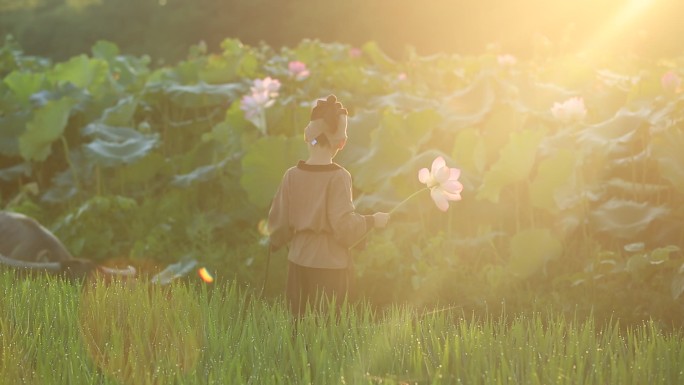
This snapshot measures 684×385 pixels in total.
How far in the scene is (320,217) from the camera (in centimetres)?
376

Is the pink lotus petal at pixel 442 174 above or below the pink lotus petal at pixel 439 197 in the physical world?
above

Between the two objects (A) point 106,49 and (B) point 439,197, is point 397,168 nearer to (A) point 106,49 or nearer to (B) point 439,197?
(B) point 439,197

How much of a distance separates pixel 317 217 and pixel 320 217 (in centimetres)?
1

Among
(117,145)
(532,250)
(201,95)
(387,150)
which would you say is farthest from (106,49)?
(532,250)

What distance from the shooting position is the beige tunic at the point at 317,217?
3.71 metres

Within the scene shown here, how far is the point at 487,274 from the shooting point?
5168 mm

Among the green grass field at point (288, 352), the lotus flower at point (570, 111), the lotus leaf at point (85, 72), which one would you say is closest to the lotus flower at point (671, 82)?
the lotus flower at point (570, 111)

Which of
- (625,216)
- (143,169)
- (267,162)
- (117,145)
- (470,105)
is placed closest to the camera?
(625,216)

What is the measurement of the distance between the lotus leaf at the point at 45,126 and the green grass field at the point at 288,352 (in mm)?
3948

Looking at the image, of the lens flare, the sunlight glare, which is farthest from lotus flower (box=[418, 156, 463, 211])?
the sunlight glare

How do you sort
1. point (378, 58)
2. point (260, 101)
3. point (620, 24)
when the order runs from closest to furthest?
point (260, 101)
point (378, 58)
point (620, 24)

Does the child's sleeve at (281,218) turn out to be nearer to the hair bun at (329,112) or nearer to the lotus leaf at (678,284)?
the hair bun at (329,112)

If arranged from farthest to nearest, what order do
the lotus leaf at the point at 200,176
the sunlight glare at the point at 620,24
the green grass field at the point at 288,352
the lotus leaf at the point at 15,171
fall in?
the sunlight glare at the point at 620,24
the lotus leaf at the point at 15,171
the lotus leaf at the point at 200,176
the green grass field at the point at 288,352

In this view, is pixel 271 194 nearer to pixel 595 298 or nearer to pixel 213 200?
pixel 213 200
